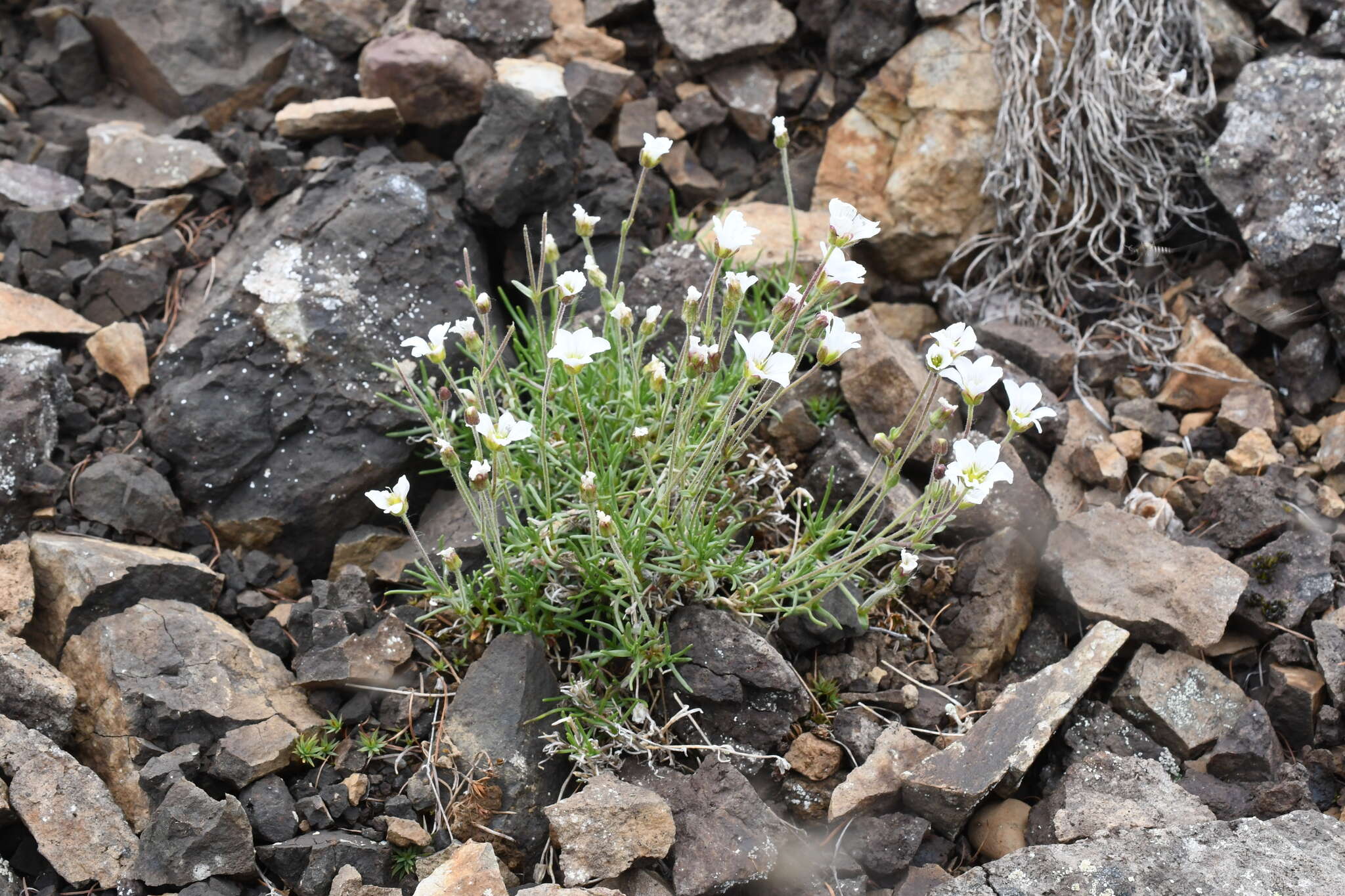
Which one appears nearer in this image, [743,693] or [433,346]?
[433,346]

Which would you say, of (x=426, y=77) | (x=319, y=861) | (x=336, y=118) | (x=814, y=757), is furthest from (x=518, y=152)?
(x=319, y=861)

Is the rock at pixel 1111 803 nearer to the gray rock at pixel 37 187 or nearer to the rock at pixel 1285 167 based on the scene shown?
the rock at pixel 1285 167

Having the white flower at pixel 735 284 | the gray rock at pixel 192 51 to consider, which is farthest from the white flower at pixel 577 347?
the gray rock at pixel 192 51

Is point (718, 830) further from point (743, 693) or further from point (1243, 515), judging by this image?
point (1243, 515)

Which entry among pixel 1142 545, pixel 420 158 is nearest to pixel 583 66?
pixel 420 158

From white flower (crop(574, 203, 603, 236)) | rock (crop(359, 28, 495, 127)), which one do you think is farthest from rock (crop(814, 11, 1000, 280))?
white flower (crop(574, 203, 603, 236))

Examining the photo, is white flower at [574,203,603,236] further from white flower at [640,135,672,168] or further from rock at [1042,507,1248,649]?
rock at [1042,507,1248,649]
